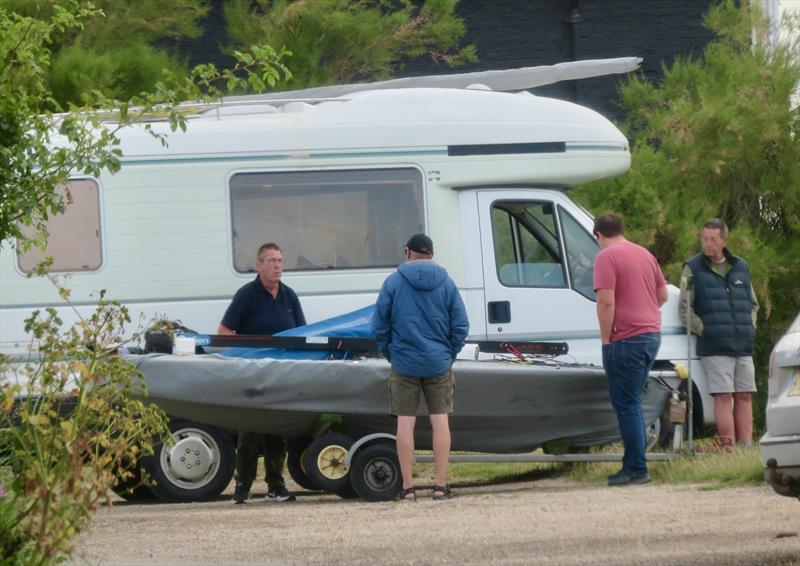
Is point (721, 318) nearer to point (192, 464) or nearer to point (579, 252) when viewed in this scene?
Result: point (579, 252)

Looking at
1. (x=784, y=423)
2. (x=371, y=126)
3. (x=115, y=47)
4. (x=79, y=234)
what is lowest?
(x=784, y=423)

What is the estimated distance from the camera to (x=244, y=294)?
11.4 m

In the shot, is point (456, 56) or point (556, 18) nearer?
point (456, 56)

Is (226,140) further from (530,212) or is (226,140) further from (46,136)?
(46,136)

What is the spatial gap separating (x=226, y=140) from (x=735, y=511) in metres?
5.01

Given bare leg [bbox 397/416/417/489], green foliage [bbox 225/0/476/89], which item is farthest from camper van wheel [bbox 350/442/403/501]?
green foliage [bbox 225/0/476/89]

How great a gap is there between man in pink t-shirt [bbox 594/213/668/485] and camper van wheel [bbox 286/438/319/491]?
218 cm

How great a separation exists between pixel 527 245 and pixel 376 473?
2423mm

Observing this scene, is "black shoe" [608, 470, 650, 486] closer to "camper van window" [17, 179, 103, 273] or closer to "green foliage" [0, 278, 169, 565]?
"camper van window" [17, 179, 103, 273]

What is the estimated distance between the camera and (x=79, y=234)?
11891 millimetres

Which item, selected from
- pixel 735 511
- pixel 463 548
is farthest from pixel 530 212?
pixel 463 548

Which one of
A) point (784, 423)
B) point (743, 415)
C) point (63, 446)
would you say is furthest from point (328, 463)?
point (63, 446)

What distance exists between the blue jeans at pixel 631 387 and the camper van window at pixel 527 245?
→ 1.48m

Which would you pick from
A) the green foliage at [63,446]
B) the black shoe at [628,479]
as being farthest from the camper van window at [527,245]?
the green foliage at [63,446]
